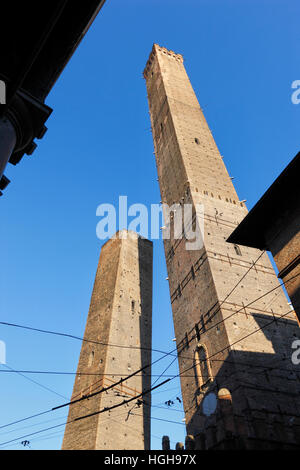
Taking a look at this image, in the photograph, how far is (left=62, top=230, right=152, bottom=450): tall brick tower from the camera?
1514cm

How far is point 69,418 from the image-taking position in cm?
1662

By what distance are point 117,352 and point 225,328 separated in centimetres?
886

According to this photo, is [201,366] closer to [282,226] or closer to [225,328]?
[225,328]

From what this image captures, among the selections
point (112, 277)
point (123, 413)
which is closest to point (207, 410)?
point (123, 413)

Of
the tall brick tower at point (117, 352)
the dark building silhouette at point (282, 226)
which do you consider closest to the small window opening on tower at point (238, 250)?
the dark building silhouette at point (282, 226)

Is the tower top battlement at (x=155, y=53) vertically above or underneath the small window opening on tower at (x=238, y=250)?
above

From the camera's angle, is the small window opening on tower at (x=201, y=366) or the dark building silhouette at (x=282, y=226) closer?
the dark building silhouette at (x=282, y=226)

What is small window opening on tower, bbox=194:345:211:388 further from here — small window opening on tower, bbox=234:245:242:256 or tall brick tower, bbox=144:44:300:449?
small window opening on tower, bbox=234:245:242:256

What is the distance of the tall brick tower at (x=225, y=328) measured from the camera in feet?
25.9

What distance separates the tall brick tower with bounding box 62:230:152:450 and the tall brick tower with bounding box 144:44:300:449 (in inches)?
146

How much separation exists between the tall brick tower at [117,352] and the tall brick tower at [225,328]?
146 inches

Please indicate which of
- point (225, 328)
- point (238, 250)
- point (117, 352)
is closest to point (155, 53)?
point (238, 250)

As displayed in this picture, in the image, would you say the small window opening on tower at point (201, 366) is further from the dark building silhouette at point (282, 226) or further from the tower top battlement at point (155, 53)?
the tower top battlement at point (155, 53)

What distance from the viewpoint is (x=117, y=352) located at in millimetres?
17844
